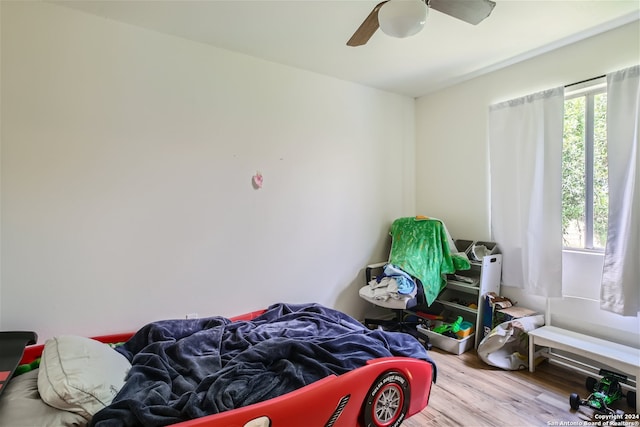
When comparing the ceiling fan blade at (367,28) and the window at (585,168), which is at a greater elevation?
the ceiling fan blade at (367,28)

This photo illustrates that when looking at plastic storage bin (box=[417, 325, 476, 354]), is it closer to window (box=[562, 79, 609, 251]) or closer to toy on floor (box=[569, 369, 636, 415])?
toy on floor (box=[569, 369, 636, 415])

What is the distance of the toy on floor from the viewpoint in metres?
1.99

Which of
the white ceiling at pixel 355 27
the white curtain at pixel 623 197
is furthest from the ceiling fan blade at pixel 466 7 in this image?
the white curtain at pixel 623 197

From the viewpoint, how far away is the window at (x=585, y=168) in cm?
244

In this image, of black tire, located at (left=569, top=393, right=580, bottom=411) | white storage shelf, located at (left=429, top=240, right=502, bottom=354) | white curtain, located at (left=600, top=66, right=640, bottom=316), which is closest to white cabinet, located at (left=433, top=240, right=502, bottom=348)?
white storage shelf, located at (left=429, top=240, right=502, bottom=354)

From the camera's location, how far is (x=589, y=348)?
2227 mm

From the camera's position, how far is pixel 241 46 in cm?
255

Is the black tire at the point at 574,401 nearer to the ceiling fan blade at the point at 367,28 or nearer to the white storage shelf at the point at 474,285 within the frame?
the white storage shelf at the point at 474,285

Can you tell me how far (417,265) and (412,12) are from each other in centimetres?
208

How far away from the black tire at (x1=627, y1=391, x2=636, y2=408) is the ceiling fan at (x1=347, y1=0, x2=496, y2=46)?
2438 millimetres

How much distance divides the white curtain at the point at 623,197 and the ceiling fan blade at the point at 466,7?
1291 millimetres

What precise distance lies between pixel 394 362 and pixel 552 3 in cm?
234

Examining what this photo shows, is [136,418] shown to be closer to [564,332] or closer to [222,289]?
[222,289]

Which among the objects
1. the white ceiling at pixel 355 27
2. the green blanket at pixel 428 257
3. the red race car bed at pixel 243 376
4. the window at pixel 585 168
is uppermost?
the white ceiling at pixel 355 27
